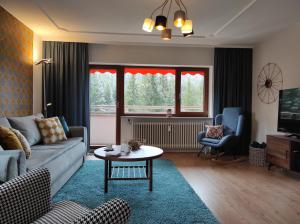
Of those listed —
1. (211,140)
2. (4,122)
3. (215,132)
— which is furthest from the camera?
(215,132)

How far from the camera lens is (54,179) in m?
A: 2.39

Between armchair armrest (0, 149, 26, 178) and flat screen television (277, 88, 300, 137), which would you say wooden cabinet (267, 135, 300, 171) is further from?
armchair armrest (0, 149, 26, 178)

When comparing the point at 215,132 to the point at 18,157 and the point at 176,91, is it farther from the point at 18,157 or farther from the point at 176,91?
the point at 18,157

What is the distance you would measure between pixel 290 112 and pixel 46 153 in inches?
134

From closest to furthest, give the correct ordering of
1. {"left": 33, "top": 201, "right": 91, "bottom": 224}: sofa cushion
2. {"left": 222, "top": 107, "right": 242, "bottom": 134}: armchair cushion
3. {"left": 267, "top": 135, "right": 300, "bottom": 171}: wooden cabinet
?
{"left": 33, "top": 201, "right": 91, "bottom": 224}: sofa cushion < {"left": 267, "top": 135, "right": 300, "bottom": 171}: wooden cabinet < {"left": 222, "top": 107, "right": 242, "bottom": 134}: armchair cushion

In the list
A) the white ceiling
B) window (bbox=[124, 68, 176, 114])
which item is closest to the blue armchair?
window (bbox=[124, 68, 176, 114])

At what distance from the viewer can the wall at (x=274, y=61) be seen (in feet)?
11.8

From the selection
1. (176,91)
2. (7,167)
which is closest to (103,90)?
(176,91)

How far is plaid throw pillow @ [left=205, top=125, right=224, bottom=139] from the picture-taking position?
441 cm

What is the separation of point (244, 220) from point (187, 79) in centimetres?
356

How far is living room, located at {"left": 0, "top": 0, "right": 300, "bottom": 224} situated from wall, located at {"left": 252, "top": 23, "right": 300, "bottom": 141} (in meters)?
0.02

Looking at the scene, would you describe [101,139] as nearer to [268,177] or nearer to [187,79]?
[187,79]

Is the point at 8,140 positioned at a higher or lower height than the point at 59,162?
higher

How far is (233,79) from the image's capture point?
4.85 meters
